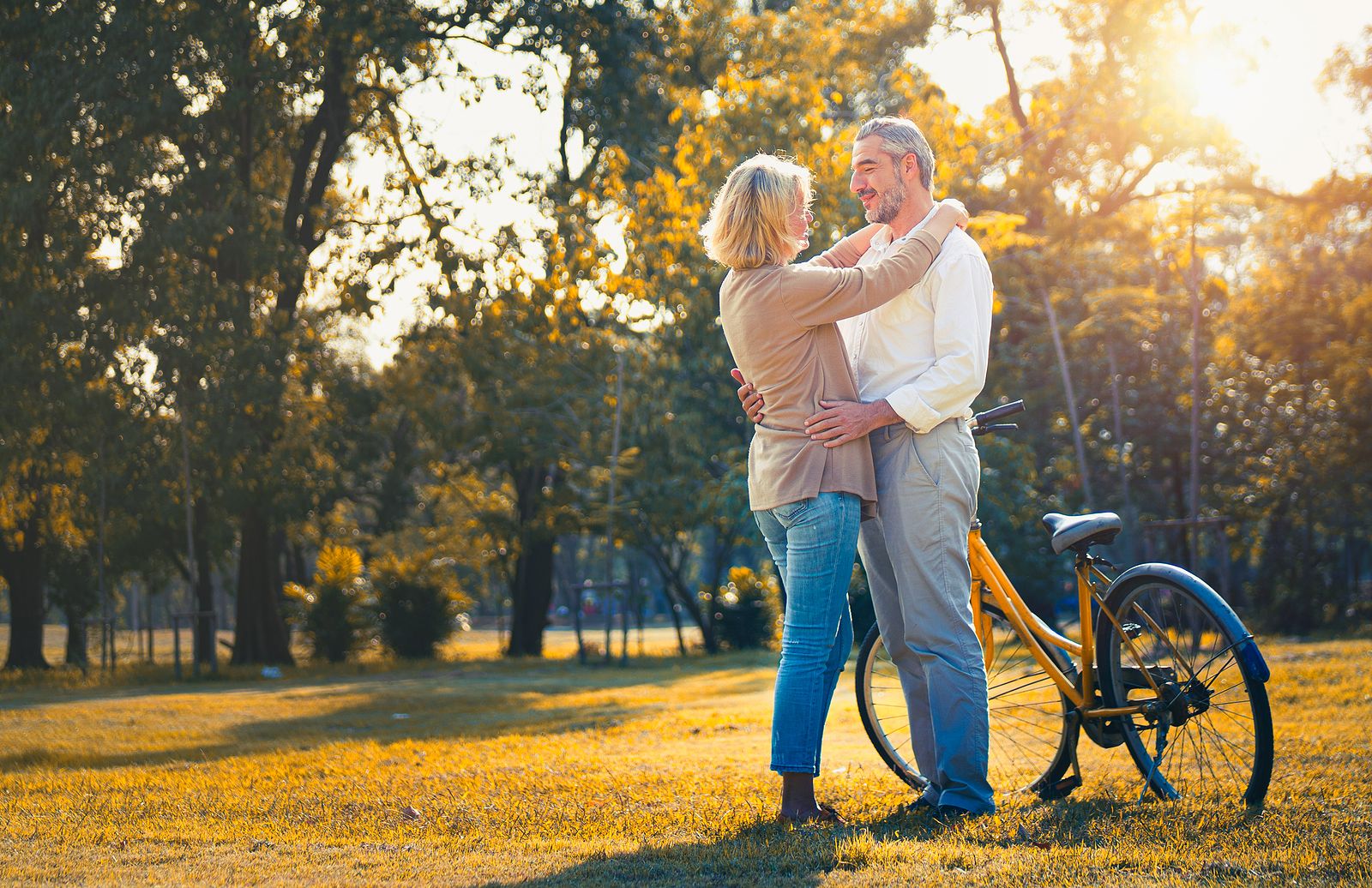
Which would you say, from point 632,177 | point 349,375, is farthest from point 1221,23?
point 349,375

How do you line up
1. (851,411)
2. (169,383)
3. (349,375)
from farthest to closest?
1. (349,375)
2. (169,383)
3. (851,411)

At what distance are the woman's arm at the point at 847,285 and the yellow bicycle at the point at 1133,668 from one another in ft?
2.18

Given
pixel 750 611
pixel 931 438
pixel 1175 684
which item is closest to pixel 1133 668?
pixel 1175 684

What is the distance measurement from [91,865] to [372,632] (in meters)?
17.4

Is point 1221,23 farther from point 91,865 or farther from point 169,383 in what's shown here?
point 91,865

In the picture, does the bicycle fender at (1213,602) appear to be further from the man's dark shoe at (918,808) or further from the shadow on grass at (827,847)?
the man's dark shoe at (918,808)

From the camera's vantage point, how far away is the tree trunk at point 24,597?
22188 millimetres

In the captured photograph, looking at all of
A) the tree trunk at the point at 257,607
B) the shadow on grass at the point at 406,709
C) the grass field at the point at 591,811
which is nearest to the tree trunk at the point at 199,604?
the tree trunk at the point at 257,607

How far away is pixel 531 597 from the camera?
77.1ft

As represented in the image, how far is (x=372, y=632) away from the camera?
20.4m

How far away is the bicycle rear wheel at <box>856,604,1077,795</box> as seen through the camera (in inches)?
173

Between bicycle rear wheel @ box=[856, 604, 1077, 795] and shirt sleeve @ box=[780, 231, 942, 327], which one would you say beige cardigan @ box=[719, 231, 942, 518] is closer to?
shirt sleeve @ box=[780, 231, 942, 327]

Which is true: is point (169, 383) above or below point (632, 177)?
below

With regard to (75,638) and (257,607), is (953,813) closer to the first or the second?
(257,607)
